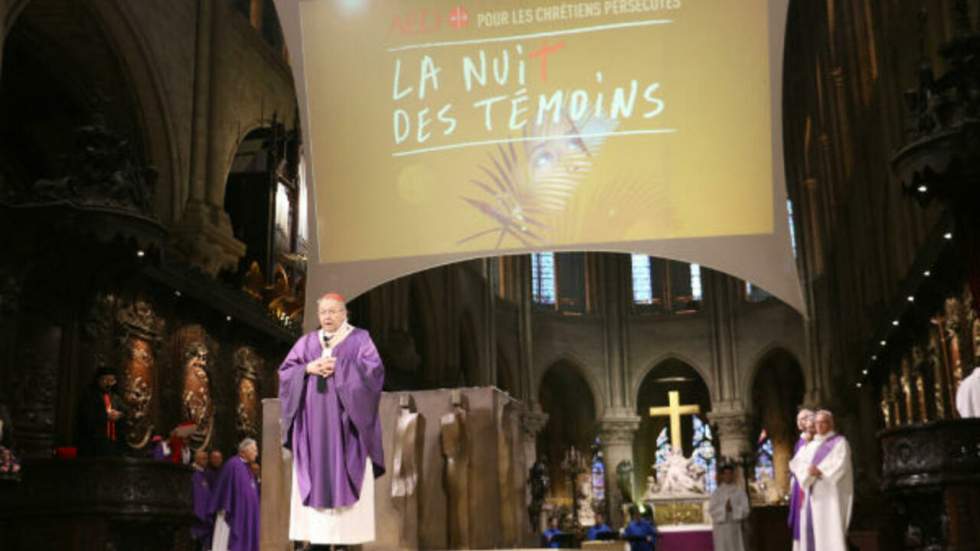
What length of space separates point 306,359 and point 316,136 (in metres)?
Result: 2.96

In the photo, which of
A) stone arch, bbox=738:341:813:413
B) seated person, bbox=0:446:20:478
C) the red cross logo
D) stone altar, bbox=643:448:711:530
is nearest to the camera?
seated person, bbox=0:446:20:478

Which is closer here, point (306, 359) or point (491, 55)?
point (306, 359)

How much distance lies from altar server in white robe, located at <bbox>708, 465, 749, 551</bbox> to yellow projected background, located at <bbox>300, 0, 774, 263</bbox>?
730cm

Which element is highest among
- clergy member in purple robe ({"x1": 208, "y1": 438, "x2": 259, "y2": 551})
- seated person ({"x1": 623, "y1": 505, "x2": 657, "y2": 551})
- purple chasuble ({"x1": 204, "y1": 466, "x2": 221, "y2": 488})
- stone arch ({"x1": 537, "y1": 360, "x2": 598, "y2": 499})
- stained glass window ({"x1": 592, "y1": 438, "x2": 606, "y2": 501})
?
stone arch ({"x1": 537, "y1": 360, "x2": 598, "y2": 499})

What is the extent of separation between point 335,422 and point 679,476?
21549 millimetres

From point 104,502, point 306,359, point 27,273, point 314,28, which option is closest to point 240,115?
point 27,273

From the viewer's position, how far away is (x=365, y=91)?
9.52 m

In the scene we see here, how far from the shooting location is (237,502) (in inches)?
449

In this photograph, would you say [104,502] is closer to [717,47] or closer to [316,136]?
[316,136]

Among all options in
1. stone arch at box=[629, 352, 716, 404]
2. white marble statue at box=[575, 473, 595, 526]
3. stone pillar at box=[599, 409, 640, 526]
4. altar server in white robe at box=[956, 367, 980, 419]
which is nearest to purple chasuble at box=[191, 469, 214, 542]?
altar server in white robe at box=[956, 367, 980, 419]

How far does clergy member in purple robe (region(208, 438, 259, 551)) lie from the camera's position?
1141cm

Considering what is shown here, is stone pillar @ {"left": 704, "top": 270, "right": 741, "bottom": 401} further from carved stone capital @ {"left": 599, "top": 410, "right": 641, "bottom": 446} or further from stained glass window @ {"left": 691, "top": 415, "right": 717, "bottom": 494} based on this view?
carved stone capital @ {"left": 599, "top": 410, "right": 641, "bottom": 446}

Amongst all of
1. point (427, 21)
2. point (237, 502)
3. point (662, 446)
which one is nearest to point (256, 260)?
point (237, 502)

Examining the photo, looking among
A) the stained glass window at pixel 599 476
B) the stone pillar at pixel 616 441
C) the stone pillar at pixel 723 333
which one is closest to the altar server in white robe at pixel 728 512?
the stone pillar at pixel 616 441
